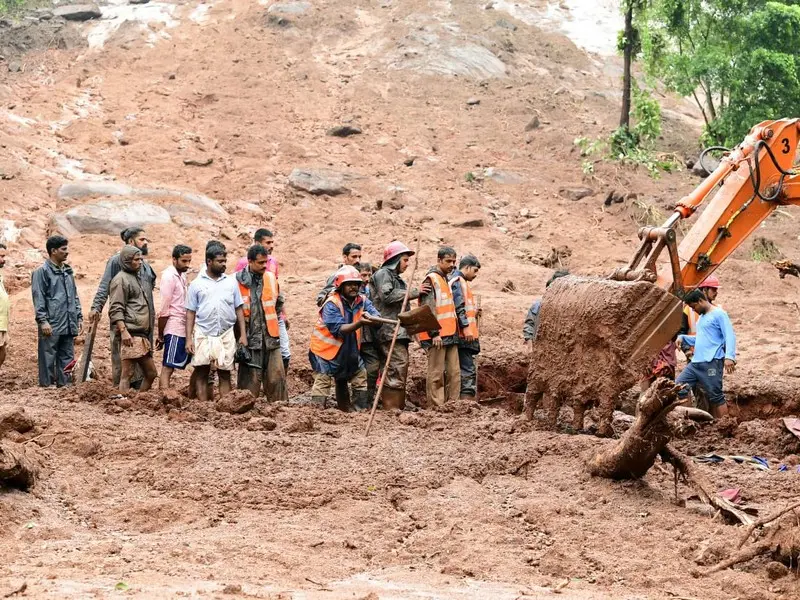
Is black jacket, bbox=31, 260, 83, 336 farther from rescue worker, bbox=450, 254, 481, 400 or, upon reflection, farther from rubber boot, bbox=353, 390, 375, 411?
rescue worker, bbox=450, 254, 481, 400

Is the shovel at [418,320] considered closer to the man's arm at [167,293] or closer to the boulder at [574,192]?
the man's arm at [167,293]

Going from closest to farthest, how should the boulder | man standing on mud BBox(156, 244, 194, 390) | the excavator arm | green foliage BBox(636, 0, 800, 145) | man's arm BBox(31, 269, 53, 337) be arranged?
the excavator arm, man standing on mud BBox(156, 244, 194, 390), man's arm BBox(31, 269, 53, 337), green foliage BBox(636, 0, 800, 145), the boulder

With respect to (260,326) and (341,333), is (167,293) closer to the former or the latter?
(260,326)

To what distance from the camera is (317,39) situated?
26328 mm

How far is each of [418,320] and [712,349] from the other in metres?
2.86

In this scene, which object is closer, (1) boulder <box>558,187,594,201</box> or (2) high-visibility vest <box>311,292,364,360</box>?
(2) high-visibility vest <box>311,292,364,360</box>

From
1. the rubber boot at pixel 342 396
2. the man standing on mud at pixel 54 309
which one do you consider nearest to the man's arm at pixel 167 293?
the man standing on mud at pixel 54 309

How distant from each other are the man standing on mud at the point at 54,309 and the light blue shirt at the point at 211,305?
5.26 ft

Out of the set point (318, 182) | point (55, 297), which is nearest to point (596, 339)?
point (55, 297)

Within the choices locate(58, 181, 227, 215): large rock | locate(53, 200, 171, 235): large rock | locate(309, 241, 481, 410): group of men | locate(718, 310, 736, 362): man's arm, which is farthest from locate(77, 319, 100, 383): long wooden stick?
locate(58, 181, 227, 215): large rock

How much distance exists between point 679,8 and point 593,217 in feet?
15.5

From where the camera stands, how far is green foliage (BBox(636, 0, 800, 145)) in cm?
1838

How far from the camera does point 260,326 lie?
927 centimetres

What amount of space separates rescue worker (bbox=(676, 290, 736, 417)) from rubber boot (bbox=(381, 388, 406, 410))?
9.06 ft
